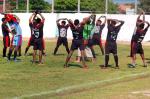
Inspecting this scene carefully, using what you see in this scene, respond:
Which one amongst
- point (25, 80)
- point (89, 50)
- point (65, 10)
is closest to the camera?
point (25, 80)

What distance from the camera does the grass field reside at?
1454cm

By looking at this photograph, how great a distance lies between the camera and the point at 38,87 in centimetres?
1548

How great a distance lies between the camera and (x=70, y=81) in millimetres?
17016

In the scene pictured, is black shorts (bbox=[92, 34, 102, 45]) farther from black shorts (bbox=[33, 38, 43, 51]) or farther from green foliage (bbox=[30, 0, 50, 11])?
green foliage (bbox=[30, 0, 50, 11])

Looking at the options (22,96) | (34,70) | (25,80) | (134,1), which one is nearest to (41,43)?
(34,70)

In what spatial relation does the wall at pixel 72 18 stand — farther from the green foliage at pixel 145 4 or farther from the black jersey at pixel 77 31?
the black jersey at pixel 77 31

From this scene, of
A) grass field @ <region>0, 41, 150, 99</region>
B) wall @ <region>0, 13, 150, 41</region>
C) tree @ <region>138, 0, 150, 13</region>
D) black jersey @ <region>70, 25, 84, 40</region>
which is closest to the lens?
grass field @ <region>0, 41, 150, 99</region>

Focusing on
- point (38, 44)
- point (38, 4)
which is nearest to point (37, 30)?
point (38, 44)

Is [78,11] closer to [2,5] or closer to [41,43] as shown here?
[2,5]

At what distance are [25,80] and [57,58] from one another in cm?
827

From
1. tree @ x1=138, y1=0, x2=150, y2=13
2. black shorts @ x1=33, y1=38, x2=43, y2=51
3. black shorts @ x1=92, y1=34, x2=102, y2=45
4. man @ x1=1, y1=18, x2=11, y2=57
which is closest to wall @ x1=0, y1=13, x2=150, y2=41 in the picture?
tree @ x1=138, y1=0, x2=150, y2=13

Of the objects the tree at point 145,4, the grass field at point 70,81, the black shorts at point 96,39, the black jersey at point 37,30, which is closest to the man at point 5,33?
the grass field at point 70,81

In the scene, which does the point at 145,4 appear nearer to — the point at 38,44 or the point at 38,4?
the point at 38,4

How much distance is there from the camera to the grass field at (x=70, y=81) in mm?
14537
